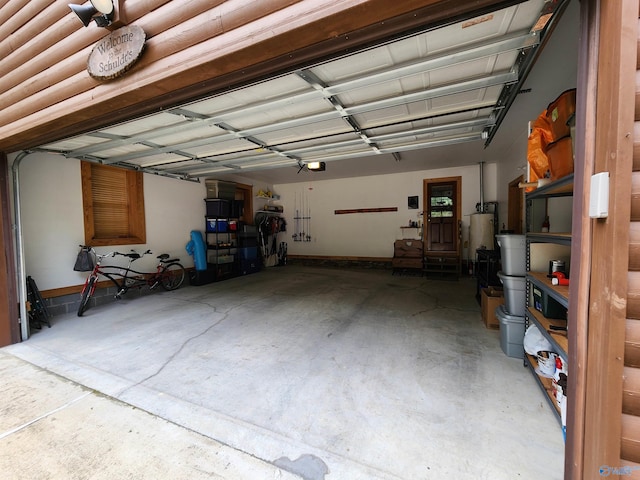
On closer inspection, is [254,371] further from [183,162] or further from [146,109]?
[183,162]

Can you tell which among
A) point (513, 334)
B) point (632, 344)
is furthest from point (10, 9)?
point (513, 334)

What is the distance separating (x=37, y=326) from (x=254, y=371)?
344cm

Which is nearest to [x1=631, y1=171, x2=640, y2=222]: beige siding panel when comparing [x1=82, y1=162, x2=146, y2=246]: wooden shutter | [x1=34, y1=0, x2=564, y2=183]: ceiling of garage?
[x1=34, y1=0, x2=564, y2=183]: ceiling of garage

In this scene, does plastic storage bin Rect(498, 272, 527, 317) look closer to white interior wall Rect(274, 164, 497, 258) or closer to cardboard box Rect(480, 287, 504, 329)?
cardboard box Rect(480, 287, 504, 329)

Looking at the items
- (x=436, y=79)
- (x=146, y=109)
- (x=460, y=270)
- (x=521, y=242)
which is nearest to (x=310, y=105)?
(x=436, y=79)

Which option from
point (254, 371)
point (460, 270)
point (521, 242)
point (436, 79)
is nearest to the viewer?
point (436, 79)

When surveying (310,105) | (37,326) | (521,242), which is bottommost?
(37,326)

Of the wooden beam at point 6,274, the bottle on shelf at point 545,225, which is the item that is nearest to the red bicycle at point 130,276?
the wooden beam at point 6,274

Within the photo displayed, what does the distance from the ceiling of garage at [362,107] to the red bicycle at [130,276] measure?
173 cm

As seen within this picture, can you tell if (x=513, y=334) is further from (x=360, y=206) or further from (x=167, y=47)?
(x=360, y=206)

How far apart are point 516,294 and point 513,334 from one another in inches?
14.6

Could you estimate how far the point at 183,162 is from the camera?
454 cm

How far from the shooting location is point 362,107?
246 cm

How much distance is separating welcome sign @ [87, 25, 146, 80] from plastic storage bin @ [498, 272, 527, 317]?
3.45 m
